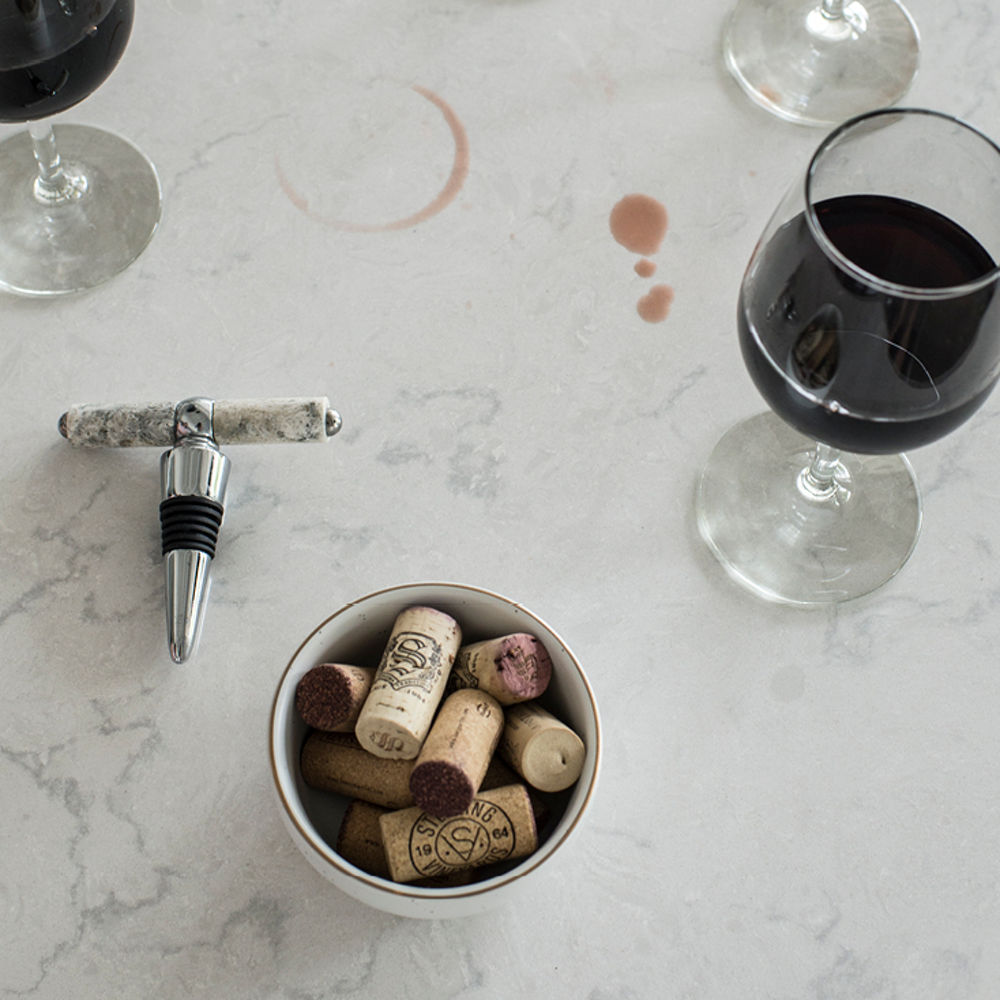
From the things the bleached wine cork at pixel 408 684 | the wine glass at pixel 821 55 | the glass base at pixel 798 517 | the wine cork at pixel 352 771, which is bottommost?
the wine cork at pixel 352 771

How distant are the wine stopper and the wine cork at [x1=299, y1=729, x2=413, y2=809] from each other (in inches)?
4.8

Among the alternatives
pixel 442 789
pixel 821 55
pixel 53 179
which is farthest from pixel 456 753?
pixel 821 55

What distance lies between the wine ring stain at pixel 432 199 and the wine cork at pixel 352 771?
38 centimetres

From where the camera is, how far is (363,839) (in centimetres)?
62

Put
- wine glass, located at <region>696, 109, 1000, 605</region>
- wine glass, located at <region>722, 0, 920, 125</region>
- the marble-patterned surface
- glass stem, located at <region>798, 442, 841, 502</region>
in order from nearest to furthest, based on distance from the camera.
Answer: wine glass, located at <region>696, 109, 1000, 605</region>
the marble-patterned surface
glass stem, located at <region>798, 442, 841, 502</region>
wine glass, located at <region>722, 0, 920, 125</region>

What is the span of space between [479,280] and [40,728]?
406mm

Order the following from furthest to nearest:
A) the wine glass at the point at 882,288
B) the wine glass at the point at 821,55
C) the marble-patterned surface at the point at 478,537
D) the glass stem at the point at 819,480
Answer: the wine glass at the point at 821,55 < the glass stem at the point at 819,480 < the marble-patterned surface at the point at 478,537 < the wine glass at the point at 882,288

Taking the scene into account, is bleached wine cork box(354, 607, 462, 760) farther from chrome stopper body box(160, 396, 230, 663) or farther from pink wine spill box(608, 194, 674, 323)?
pink wine spill box(608, 194, 674, 323)

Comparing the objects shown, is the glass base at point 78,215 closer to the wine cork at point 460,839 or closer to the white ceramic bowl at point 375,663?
the white ceramic bowl at point 375,663

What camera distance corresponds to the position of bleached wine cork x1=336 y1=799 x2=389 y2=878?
618 millimetres

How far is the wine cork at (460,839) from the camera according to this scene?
0.60m

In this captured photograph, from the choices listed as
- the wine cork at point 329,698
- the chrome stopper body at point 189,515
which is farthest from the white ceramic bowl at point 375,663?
the chrome stopper body at point 189,515

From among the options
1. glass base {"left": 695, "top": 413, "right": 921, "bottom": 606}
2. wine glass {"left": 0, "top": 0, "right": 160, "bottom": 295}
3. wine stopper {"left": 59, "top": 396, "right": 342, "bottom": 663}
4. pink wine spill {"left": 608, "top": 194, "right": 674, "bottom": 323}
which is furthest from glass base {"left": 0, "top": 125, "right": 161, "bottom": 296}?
glass base {"left": 695, "top": 413, "right": 921, "bottom": 606}

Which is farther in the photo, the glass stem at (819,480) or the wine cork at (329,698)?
the glass stem at (819,480)
